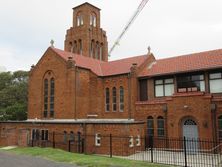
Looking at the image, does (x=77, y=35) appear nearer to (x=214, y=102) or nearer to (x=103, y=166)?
(x=214, y=102)

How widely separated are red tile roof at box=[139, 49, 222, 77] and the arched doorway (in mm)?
4858

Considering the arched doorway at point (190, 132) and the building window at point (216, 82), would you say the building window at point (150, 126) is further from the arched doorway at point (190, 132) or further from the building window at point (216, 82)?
the building window at point (216, 82)

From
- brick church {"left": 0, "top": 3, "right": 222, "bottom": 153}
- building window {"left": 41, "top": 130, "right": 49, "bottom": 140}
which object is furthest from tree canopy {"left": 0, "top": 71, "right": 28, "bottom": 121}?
building window {"left": 41, "top": 130, "right": 49, "bottom": 140}

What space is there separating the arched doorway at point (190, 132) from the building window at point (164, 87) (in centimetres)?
362

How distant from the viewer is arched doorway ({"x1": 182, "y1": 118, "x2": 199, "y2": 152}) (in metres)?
24.0

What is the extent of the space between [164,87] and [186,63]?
3258mm

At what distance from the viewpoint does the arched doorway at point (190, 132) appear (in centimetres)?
2402

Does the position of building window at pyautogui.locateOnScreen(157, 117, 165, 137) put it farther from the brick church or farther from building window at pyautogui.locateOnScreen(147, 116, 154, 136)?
building window at pyautogui.locateOnScreen(147, 116, 154, 136)

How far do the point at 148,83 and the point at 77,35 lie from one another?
22895 millimetres

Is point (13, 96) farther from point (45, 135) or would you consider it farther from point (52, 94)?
point (45, 135)

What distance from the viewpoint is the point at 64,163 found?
16453 millimetres

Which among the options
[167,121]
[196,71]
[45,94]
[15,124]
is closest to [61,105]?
[45,94]

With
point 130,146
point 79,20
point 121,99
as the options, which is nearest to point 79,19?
point 79,20

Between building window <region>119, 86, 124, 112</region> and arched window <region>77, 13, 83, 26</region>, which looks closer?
building window <region>119, 86, 124, 112</region>
